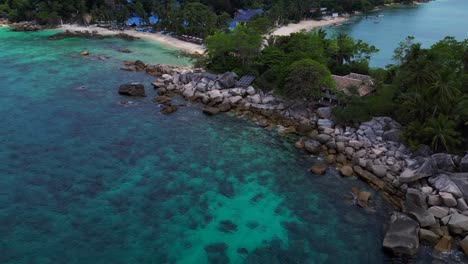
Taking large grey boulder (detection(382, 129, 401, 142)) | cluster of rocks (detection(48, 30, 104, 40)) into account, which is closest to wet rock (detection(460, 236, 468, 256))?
large grey boulder (detection(382, 129, 401, 142))

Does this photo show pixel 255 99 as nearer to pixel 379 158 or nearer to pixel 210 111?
pixel 210 111

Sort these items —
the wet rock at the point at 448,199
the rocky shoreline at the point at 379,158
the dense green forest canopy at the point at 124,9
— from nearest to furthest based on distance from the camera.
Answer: the rocky shoreline at the point at 379,158 < the wet rock at the point at 448,199 < the dense green forest canopy at the point at 124,9

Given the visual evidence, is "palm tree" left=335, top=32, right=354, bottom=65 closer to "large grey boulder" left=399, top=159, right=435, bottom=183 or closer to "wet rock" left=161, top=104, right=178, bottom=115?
"wet rock" left=161, top=104, right=178, bottom=115

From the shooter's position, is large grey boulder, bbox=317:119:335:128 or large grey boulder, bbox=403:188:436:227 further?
large grey boulder, bbox=317:119:335:128

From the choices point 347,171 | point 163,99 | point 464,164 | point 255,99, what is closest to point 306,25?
point 255,99

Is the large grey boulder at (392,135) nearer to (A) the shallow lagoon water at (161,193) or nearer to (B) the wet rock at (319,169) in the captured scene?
(A) the shallow lagoon water at (161,193)

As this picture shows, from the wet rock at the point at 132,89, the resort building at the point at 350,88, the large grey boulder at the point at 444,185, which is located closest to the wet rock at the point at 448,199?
the large grey boulder at the point at 444,185

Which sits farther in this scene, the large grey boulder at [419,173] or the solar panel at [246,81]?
the solar panel at [246,81]
